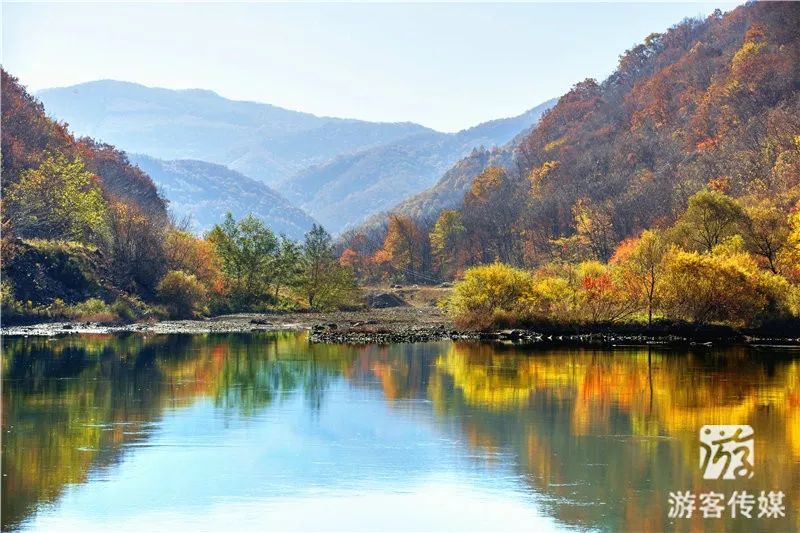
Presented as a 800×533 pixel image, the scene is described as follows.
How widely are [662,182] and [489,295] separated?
59.7 meters

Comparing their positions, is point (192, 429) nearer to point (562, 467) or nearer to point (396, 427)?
point (396, 427)

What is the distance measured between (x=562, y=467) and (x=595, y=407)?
341 inches

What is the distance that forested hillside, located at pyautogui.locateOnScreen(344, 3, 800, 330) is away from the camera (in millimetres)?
60531

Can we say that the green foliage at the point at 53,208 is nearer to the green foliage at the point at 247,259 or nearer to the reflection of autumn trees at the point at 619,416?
the green foliage at the point at 247,259

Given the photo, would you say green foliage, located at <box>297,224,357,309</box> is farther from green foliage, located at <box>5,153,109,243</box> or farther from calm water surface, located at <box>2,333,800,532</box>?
calm water surface, located at <box>2,333,800,532</box>

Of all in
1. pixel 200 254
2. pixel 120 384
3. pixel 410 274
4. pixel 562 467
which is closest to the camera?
pixel 562 467

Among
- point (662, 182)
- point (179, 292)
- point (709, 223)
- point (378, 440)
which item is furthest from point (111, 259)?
point (662, 182)

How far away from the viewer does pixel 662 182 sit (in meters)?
113

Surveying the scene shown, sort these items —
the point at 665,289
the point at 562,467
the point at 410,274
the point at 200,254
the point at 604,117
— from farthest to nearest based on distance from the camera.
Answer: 1. the point at 604,117
2. the point at 410,274
3. the point at 200,254
4. the point at 665,289
5. the point at 562,467

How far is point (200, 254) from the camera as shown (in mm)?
79562

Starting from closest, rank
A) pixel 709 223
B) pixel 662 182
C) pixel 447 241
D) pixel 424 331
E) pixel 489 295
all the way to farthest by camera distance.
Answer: pixel 489 295 → pixel 424 331 → pixel 709 223 → pixel 662 182 → pixel 447 241

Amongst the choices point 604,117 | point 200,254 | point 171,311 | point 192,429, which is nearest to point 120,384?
point 192,429

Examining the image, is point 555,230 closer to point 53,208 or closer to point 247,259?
point 247,259

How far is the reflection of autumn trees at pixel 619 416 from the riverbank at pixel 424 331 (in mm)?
6490
